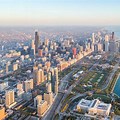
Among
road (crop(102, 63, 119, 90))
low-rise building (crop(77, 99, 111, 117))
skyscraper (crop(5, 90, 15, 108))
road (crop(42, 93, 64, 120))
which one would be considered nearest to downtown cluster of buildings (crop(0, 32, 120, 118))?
skyscraper (crop(5, 90, 15, 108))

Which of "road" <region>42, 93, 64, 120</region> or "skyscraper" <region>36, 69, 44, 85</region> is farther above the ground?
"skyscraper" <region>36, 69, 44, 85</region>

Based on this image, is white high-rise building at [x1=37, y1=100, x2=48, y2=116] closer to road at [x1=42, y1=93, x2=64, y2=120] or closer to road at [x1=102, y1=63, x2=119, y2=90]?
road at [x1=42, y1=93, x2=64, y2=120]

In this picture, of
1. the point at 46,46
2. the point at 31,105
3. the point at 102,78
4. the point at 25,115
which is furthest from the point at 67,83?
the point at 46,46

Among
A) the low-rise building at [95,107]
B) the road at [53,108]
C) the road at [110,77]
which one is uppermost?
the road at [110,77]

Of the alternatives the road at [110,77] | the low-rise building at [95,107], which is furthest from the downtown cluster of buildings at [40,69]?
the road at [110,77]

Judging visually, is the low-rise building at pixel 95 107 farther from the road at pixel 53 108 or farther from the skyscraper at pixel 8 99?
the skyscraper at pixel 8 99

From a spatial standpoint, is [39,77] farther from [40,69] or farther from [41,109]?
[41,109]

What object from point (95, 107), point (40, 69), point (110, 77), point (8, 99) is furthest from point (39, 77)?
point (95, 107)

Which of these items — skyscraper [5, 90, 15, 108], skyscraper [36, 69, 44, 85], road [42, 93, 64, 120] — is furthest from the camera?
skyscraper [36, 69, 44, 85]
